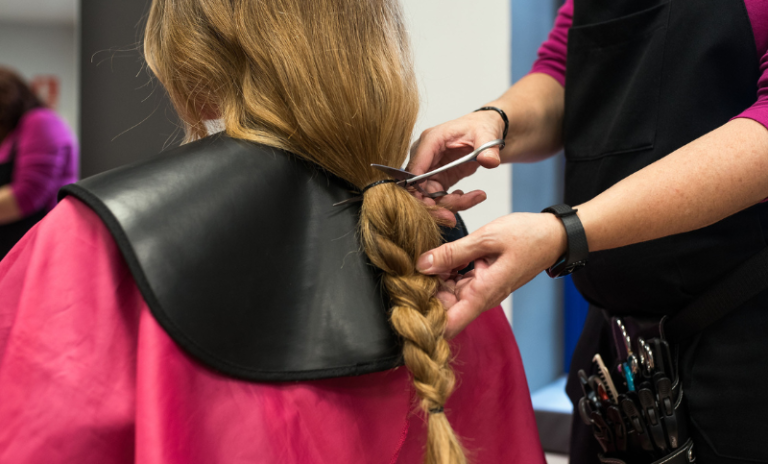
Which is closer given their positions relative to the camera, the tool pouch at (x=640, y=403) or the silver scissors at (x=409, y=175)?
the silver scissors at (x=409, y=175)

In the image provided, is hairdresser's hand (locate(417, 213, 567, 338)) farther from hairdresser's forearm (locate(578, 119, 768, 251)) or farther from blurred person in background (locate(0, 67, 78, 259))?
blurred person in background (locate(0, 67, 78, 259))

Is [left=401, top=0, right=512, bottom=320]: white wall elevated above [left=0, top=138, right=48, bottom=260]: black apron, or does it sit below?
above

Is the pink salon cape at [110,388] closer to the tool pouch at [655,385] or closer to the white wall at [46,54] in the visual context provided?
the tool pouch at [655,385]

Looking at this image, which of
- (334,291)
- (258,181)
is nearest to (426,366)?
(334,291)

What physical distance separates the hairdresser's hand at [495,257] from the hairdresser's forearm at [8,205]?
174 cm

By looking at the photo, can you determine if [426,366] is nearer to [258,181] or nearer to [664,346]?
[258,181]

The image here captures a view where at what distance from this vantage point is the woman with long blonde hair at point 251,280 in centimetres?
54

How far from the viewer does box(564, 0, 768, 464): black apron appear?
2.65 feet

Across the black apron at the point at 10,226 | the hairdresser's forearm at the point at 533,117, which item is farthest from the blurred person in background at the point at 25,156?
the hairdresser's forearm at the point at 533,117

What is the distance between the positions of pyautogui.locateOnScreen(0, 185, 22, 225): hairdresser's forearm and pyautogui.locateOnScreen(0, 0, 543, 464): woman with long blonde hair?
1407mm

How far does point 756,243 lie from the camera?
816 mm

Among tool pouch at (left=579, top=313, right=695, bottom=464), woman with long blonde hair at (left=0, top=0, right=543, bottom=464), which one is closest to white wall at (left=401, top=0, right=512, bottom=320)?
tool pouch at (left=579, top=313, right=695, bottom=464)

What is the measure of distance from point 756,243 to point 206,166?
0.78 metres

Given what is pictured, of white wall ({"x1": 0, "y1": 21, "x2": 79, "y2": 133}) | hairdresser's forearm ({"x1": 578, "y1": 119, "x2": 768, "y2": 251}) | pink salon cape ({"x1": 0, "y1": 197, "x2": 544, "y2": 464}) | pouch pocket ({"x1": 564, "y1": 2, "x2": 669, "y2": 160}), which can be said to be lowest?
pink salon cape ({"x1": 0, "y1": 197, "x2": 544, "y2": 464})
